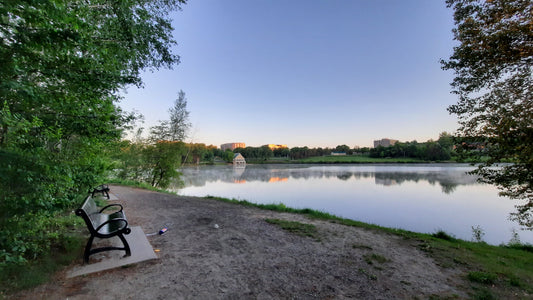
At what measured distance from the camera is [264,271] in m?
2.80

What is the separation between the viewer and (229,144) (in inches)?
5886

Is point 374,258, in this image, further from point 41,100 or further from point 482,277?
point 41,100

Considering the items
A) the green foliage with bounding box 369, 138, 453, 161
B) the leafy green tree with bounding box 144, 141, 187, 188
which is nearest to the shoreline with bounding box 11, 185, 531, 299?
the leafy green tree with bounding box 144, 141, 187, 188

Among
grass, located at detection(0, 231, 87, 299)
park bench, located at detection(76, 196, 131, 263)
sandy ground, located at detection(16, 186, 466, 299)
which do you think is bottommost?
sandy ground, located at detection(16, 186, 466, 299)

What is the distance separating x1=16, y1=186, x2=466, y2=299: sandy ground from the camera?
228 cm

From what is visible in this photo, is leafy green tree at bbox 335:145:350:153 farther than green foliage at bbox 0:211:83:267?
Yes

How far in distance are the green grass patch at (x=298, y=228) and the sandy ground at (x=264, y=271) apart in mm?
186

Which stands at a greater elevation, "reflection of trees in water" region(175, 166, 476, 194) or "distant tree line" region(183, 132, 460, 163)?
"distant tree line" region(183, 132, 460, 163)

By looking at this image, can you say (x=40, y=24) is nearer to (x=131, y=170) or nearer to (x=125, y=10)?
(x=125, y=10)

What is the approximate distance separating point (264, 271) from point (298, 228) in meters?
2.20

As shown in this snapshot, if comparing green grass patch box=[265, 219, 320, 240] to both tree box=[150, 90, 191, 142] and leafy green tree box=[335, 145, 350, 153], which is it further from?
leafy green tree box=[335, 145, 350, 153]

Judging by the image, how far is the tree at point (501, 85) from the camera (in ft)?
12.6

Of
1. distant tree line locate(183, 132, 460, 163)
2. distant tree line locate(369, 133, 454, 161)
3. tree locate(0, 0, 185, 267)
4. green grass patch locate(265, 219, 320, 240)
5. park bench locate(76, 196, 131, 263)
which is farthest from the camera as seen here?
distant tree line locate(183, 132, 460, 163)

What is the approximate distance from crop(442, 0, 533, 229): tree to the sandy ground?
2589mm
